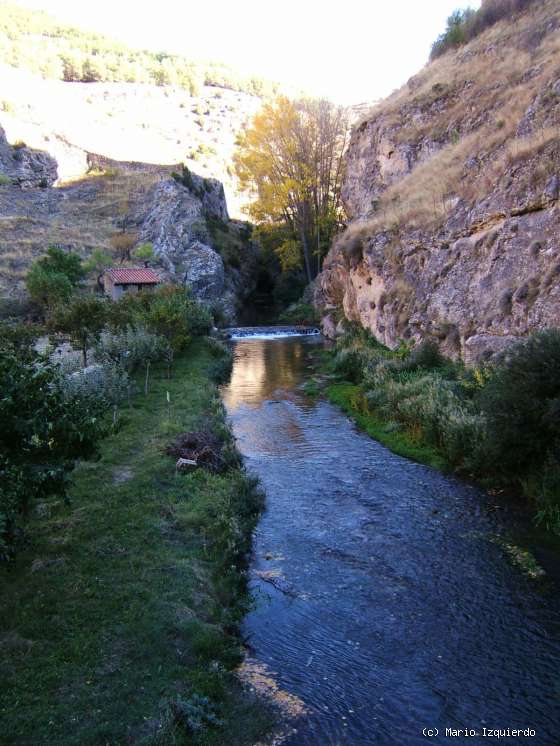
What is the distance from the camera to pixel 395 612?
28.8 ft

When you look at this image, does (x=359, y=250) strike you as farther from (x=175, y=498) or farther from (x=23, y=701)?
(x=23, y=701)

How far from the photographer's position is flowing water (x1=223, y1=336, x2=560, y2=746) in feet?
22.2

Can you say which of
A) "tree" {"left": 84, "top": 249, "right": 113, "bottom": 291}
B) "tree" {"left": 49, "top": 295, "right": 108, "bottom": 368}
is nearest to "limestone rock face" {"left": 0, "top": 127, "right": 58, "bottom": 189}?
"tree" {"left": 84, "top": 249, "right": 113, "bottom": 291}

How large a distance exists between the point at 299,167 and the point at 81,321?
35151mm

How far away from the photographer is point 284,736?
21.0 feet

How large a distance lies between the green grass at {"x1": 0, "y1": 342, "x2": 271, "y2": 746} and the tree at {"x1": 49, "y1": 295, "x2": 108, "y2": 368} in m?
10.3

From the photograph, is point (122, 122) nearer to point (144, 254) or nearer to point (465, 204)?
point (144, 254)

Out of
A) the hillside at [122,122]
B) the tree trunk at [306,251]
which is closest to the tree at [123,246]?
the hillside at [122,122]

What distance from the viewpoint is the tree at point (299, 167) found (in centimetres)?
5119

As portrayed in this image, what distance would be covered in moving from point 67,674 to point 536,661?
19.8 feet

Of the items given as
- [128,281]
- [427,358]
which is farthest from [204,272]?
[427,358]

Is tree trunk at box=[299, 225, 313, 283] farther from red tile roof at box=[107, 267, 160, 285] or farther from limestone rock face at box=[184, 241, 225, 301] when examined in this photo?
red tile roof at box=[107, 267, 160, 285]

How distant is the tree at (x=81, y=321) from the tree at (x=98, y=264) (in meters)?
25.2

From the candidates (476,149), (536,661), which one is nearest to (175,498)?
(536,661)
